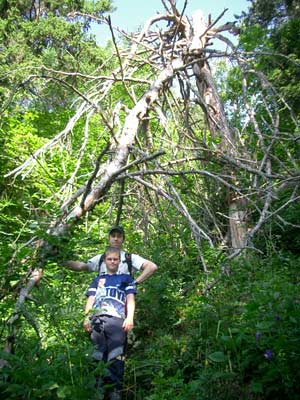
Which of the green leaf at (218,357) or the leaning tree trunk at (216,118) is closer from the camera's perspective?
the green leaf at (218,357)

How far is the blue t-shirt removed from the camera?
328cm

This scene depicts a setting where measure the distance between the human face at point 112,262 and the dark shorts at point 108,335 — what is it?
15.1 inches

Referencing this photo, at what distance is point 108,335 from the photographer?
3244 millimetres

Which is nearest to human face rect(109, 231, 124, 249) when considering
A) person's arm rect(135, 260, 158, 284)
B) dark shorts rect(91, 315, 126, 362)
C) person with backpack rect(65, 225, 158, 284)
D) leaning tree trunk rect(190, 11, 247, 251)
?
person with backpack rect(65, 225, 158, 284)

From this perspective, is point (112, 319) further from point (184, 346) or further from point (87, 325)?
point (184, 346)

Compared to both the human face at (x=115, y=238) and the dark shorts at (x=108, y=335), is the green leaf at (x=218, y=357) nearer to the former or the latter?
the dark shorts at (x=108, y=335)

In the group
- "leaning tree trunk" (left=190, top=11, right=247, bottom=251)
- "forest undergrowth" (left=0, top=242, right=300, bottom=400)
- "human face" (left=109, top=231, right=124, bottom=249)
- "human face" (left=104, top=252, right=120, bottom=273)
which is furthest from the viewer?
"leaning tree trunk" (left=190, top=11, right=247, bottom=251)

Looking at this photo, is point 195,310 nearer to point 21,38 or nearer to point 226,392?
point 226,392

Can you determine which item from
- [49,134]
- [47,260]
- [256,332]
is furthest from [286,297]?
[49,134]

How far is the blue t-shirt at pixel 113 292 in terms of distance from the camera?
3.28m

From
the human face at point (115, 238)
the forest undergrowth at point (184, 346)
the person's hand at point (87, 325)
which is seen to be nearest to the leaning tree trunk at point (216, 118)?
the forest undergrowth at point (184, 346)

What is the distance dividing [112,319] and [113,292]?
0.20m

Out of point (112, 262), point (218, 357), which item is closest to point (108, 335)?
point (112, 262)

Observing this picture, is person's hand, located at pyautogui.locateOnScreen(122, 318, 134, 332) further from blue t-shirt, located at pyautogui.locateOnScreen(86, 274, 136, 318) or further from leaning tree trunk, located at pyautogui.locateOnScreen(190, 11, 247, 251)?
leaning tree trunk, located at pyautogui.locateOnScreen(190, 11, 247, 251)
